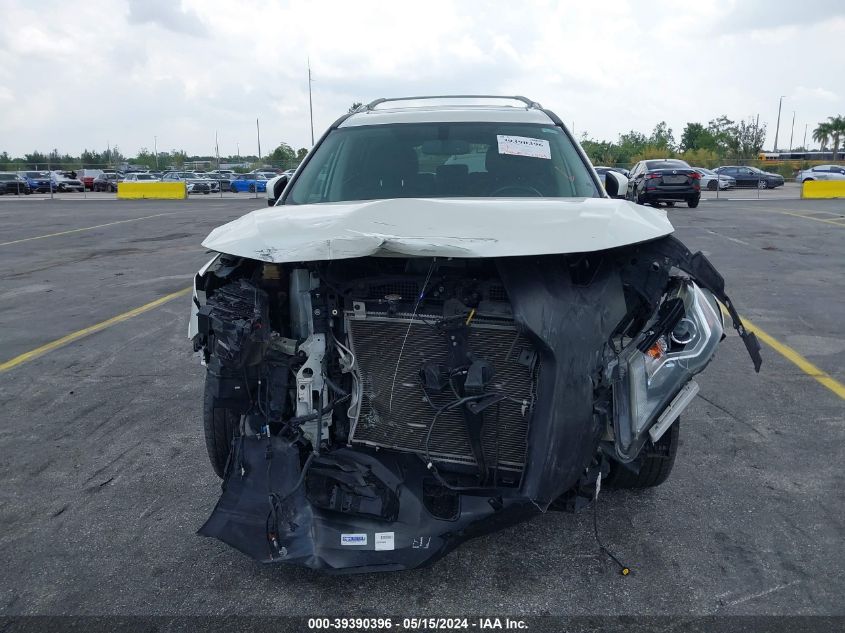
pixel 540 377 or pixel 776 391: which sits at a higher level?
pixel 540 377

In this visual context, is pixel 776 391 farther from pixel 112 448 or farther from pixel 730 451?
pixel 112 448

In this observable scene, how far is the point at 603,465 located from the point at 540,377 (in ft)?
1.82

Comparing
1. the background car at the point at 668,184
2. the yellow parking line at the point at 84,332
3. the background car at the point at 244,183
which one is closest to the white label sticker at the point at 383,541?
the yellow parking line at the point at 84,332

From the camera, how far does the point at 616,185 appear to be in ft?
15.3

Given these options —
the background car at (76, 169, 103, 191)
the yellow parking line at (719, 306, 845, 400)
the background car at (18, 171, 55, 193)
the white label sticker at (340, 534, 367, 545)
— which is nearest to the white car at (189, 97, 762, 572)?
the white label sticker at (340, 534, 367, 545)

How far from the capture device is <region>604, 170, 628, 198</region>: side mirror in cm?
464

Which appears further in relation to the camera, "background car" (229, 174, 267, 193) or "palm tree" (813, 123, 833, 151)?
"palm tree" (813, 123, 833, 151)

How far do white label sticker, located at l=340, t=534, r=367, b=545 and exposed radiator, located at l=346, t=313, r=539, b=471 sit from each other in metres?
0.42

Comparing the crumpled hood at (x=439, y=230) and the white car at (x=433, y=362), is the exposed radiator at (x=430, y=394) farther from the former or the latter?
the crumpled hood at (x=439, y=230)

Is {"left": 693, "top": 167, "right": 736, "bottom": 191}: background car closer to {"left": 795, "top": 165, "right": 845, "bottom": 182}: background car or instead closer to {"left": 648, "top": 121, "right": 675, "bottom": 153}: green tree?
{"left": 795, "top": 165, "right": 845, "bottom": 182}: background car

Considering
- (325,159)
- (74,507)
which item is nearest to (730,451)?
(325,159)

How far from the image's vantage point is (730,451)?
407 cm

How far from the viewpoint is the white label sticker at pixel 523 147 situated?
426 cm

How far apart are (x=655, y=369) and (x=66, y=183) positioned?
4485cm
